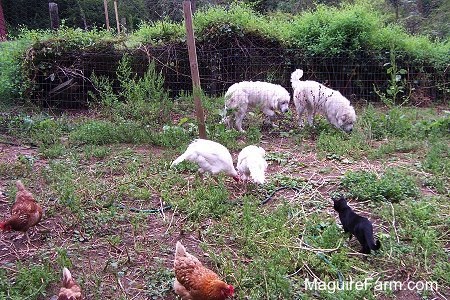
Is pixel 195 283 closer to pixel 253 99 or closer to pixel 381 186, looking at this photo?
pixel 381 186

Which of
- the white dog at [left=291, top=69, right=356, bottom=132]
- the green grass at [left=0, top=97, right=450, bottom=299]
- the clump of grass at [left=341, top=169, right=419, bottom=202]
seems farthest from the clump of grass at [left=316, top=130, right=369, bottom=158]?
the clump of grass at [left=341, top=169, right=419, bottom=202]

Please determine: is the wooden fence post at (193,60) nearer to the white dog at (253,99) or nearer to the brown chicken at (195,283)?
the white dog at (253,99)

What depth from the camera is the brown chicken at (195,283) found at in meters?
3.07

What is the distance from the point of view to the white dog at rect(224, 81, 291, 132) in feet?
25.9

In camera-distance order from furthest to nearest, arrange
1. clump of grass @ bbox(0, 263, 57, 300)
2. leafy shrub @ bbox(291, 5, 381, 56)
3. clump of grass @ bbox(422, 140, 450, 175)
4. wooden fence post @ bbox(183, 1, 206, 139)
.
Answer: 1. leafy shrub @ bbox(291, 5, 381, 56)
2. wooden fence post @ bbox(183, 1, 206, 139)
3. clump of grass @ bbox(422, 140, 450, 175)
4. clump of grass @ bbox(0, 263, 57, 300)

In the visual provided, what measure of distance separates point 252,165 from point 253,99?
10.9 ft

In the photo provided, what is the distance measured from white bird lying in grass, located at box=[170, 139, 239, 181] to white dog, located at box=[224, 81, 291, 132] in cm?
261

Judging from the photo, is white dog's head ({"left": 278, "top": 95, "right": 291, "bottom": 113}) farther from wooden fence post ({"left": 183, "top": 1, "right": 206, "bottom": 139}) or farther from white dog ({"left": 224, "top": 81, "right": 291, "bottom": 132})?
wooden fence post ({"left": 183, "top": 1, "right": 206, "bottom": 139})

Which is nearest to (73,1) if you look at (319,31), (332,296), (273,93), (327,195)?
(319,31)

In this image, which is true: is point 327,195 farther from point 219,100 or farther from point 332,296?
point 219,100

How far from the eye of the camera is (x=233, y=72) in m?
10.7

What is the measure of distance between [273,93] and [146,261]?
5.17m

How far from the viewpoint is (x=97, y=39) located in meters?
10.3

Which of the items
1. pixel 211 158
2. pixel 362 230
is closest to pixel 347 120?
pixel 211 158
